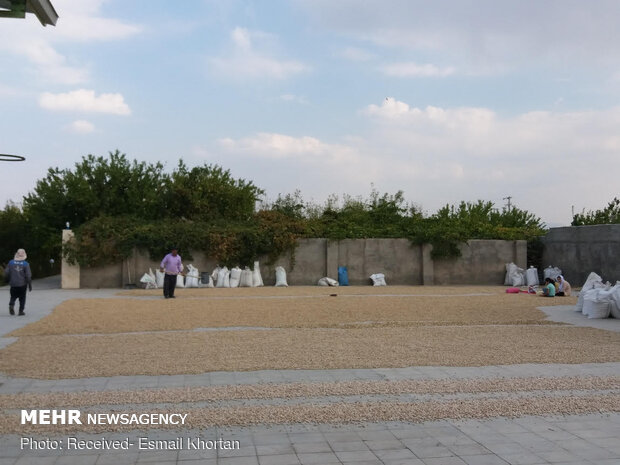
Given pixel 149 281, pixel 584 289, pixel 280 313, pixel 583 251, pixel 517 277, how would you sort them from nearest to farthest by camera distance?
pixel 280 313
pixel 584 289
pixel 149 281
pixel 583 251
pixel 517 277

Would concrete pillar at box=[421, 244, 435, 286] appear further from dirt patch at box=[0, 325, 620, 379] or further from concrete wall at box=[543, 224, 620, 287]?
dirt patch at box=[0, 325, 620, 379]

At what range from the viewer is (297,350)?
8273 millimetres

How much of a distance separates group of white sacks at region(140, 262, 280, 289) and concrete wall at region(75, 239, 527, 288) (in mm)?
640

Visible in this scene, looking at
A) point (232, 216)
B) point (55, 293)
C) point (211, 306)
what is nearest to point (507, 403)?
point (211, 306)

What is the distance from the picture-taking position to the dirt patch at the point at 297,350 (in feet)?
23.7

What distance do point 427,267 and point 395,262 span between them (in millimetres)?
1294

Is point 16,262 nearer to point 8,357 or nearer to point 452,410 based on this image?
point 8,357

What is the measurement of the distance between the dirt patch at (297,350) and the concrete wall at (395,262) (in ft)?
41.7

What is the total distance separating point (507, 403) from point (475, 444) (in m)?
1.22

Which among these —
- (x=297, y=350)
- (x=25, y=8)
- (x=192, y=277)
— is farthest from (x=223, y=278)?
(x=25, y=8)

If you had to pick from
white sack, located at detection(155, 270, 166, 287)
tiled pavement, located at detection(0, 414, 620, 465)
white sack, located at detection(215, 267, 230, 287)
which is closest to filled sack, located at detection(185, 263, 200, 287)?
white sack, located at detection(215, 267, 230, 287)

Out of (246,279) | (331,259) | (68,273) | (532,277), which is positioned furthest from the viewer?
(331,259)

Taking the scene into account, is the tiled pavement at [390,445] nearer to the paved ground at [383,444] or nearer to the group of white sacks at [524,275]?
the paved ground at [383,444]

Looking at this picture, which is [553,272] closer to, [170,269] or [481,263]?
[481,263]
